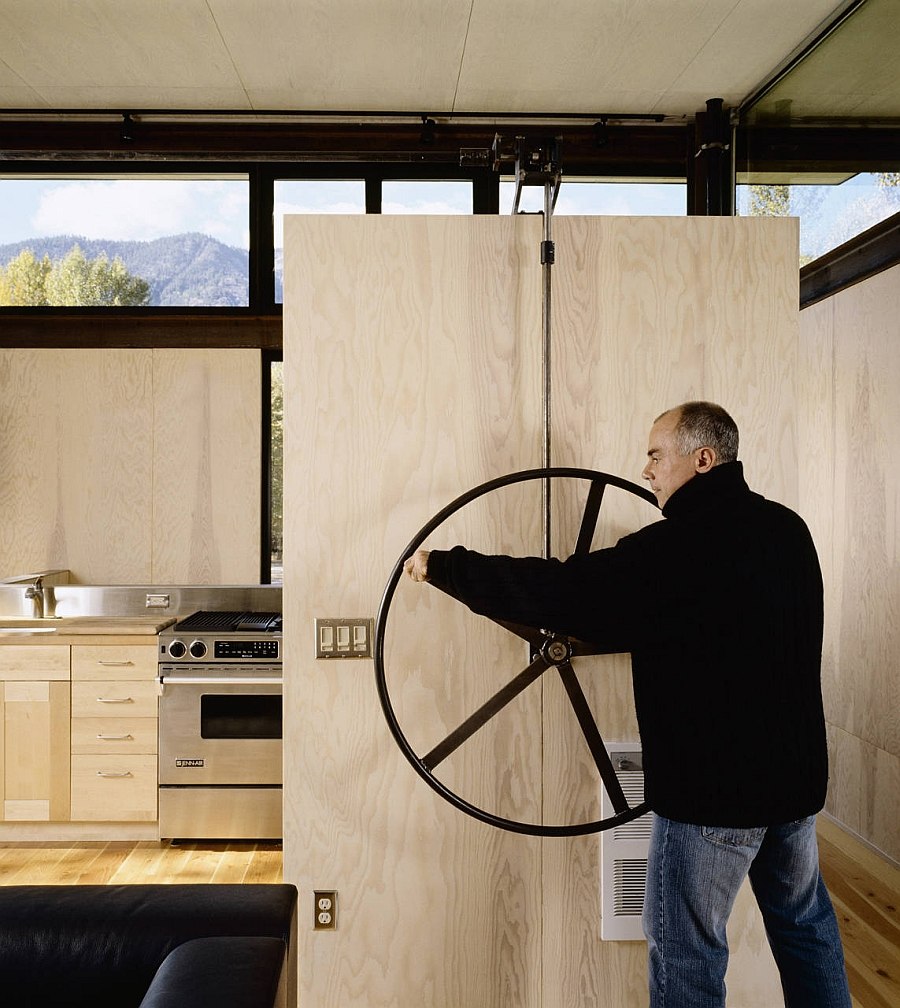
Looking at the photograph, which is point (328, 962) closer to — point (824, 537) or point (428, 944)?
point (428, 944)

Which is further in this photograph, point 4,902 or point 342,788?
point 342,788

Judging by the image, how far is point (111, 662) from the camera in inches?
137

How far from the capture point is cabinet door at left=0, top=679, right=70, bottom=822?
→ 136 inches

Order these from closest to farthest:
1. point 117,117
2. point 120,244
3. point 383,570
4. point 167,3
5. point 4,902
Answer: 1. point 4,902
2. point 383,570
3. point 167,3
4. point 117,117
5. point 120,244

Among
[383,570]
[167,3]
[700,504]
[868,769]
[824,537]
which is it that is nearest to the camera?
[700,504]

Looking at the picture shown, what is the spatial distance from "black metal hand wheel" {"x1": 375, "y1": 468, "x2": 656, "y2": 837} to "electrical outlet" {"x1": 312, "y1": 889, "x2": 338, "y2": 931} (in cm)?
45

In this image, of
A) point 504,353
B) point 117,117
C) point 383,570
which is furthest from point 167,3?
point 383,570

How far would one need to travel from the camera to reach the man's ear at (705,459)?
167 cm

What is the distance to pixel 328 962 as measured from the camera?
6.66 feet

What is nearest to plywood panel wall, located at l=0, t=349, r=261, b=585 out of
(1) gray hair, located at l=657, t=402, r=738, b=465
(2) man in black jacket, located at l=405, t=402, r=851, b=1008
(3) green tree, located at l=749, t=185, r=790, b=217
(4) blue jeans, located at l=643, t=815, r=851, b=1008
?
(3) green tree, located at l=749, t=185, r=790, b=217

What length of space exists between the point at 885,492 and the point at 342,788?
2100 millimetres

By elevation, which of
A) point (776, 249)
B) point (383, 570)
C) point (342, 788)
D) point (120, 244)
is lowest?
point (342, 788)

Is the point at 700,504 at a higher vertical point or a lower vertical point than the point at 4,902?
higher

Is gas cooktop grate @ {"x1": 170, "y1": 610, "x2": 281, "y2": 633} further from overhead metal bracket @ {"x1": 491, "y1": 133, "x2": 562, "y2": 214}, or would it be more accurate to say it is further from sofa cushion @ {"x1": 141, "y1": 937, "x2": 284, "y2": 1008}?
sofa cushion @ {"x1": 141, "y1": 937, "x2": 284, "y2": 1008}
